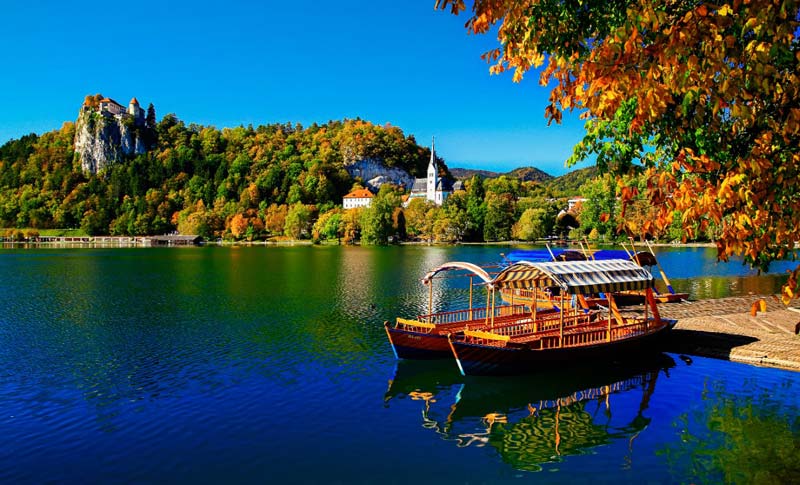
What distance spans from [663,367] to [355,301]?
2451 cm

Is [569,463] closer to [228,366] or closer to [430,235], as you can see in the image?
[228,366]

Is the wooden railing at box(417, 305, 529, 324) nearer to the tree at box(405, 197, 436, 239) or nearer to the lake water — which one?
the lake water

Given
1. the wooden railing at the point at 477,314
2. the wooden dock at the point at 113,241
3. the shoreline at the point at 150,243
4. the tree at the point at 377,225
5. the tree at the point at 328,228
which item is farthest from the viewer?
the wooden dock at the point at 113,241

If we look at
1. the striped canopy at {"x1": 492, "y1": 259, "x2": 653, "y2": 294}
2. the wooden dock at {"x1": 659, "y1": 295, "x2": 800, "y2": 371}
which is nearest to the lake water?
the wooden dock at {"x1": 659, "y1": 295, "x2": 800, "y2": 371}

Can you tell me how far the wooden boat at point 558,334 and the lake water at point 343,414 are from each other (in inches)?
32.2

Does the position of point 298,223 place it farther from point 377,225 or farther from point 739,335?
point 739,335

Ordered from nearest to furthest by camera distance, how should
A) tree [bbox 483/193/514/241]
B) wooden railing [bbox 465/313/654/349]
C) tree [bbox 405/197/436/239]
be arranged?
wooden railing [bbox 465/313/654/349], tree [bbox 483/193/514/241], tree [bbox 405/197/436/239]

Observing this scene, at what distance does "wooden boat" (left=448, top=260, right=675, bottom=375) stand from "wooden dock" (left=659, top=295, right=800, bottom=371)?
1924 millimetres

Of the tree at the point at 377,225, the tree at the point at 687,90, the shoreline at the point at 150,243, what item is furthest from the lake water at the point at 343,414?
the tree at the point at 377,225

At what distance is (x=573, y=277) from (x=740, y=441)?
841cm

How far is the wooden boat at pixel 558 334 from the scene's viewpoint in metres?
20.7

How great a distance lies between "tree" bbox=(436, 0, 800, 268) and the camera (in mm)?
6090

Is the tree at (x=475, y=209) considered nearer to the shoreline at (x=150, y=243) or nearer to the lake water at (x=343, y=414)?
the shoreline at (x=150, y=243)

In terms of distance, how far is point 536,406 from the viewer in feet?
61.0
